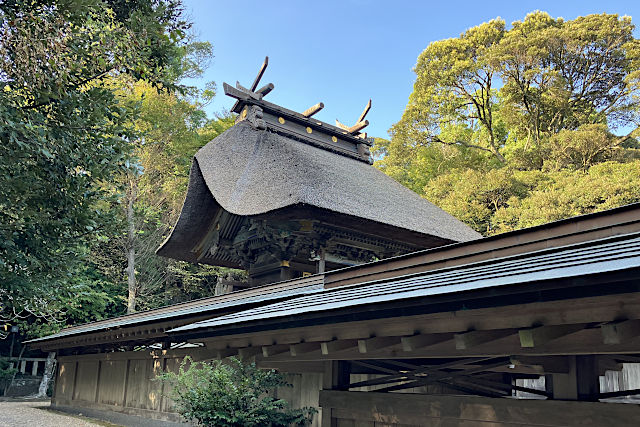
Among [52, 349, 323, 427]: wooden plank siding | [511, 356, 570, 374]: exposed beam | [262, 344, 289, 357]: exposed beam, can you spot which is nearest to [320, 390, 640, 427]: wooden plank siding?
[511, 356, 570, 374]: exposed beam

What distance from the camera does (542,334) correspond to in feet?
9.73

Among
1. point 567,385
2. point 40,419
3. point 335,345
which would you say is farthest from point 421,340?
point 40,419

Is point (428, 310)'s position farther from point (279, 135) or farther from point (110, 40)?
point (279, 135)

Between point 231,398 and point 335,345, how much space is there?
204cm

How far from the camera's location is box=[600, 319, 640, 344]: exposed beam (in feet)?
8.81

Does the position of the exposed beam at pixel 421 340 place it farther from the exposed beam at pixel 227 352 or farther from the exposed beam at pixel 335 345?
the exposed beam at pixel 227 352

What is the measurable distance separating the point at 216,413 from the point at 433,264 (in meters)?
2.79

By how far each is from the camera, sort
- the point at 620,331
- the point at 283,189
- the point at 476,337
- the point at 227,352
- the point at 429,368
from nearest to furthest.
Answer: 1. the point at 620,331
2. the point at 476,337
3. the point at 429,368
4. the point at 227,352
5. the point at 283,189

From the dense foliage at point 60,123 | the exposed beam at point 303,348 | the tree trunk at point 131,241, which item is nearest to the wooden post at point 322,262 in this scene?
the dense foliage at point 60,123

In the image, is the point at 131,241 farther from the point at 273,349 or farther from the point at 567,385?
the point at 567,385

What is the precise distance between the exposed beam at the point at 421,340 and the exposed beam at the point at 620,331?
3.65 feet

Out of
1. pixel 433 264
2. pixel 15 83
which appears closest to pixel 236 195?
pixel 15 83

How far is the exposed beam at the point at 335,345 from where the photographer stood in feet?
14.2

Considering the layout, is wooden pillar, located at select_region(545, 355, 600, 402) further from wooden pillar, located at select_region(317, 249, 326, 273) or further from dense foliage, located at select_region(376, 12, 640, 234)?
dense foliage, located at select_region(376, 12, 640, 234)
